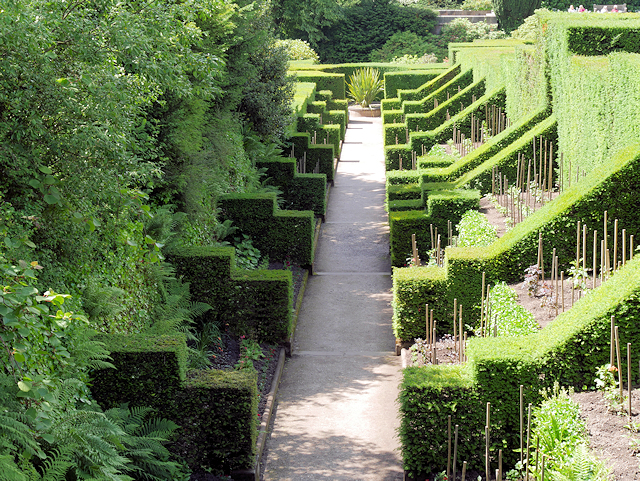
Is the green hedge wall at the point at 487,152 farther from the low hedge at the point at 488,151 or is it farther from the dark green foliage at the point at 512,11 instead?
the dark green foliage at the point at 512,11

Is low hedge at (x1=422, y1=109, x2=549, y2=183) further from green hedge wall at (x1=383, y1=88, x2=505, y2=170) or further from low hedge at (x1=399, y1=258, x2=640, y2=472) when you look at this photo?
low hedge at (x1=399, y1=258, x2=640, y2=472)

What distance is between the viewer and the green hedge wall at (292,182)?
657 inches

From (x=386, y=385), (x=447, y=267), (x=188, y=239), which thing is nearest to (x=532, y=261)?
(x=447, y=267)

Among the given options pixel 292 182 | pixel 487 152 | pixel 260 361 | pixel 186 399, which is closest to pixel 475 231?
pixel 487 152

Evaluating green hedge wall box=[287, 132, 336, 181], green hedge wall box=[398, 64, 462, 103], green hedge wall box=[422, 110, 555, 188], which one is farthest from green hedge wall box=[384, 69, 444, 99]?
green hedge wall box=[422, 110, 555, 188]

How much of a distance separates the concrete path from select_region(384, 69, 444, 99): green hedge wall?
15.4 metres

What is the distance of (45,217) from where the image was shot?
6793mm

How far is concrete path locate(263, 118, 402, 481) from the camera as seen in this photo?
304 inches

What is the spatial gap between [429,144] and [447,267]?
10775 mm

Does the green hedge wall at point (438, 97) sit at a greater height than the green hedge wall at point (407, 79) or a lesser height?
Result: lesser

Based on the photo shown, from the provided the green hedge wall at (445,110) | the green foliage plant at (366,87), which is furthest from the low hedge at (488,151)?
the green foliage plant at (366,87)

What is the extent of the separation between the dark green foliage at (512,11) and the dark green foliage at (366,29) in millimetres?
4389

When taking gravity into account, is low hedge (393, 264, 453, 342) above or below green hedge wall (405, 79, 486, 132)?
below

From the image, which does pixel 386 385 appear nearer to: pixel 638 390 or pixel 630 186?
pixel 638 390
